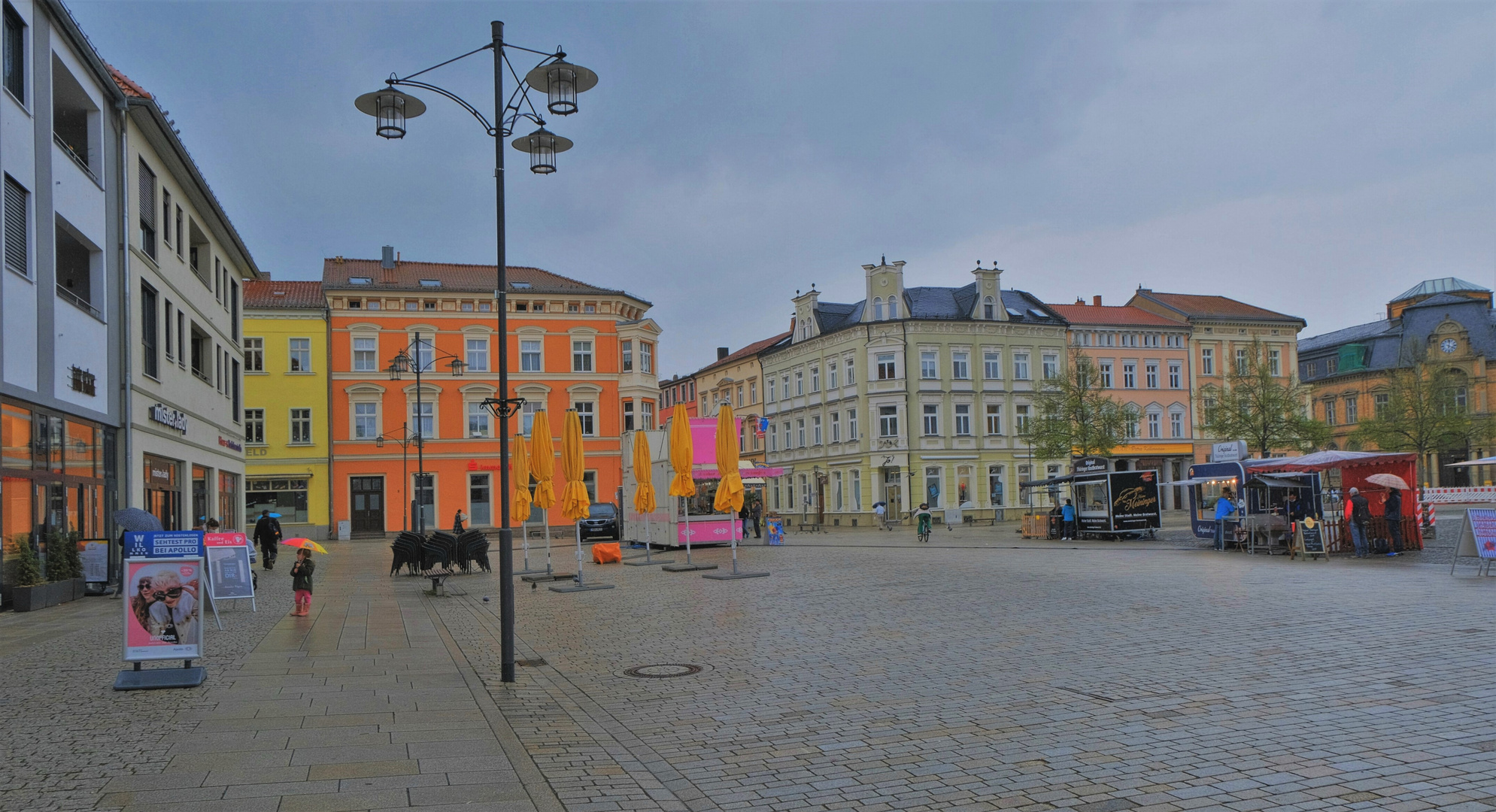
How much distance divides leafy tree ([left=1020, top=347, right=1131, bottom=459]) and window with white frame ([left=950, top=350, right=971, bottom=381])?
340 inches

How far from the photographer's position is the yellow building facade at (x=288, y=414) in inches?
2074

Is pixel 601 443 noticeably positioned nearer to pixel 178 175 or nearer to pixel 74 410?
pixel 178 175

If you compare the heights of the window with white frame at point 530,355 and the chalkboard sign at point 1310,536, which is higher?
the window with white frame at point 530,355

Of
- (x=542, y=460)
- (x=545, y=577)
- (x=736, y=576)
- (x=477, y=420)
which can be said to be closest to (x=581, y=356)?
(x=477, y=420)

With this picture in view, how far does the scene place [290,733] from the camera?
749cm

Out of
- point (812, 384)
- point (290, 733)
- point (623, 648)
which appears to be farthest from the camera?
point (812, 384)

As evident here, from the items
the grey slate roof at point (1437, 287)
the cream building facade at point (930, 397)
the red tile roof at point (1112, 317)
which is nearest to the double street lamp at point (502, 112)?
the cream building facade at point (930, 397)

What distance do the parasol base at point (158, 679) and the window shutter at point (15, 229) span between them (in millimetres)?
10212

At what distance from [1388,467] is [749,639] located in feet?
65.6

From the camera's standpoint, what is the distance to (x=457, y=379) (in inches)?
2179

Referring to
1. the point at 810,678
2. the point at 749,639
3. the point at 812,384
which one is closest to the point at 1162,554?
the point at 749,639

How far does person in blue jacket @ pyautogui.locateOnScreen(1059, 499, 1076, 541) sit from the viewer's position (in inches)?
1387

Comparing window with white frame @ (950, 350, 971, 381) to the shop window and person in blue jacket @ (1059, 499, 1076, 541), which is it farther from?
the shop window

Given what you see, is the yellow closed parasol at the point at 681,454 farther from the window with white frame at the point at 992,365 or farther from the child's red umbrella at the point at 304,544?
the window with white frame at the point at 992,365
